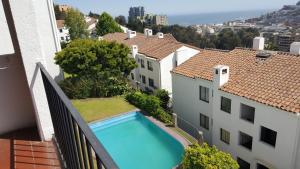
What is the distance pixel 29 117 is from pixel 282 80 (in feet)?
41.9

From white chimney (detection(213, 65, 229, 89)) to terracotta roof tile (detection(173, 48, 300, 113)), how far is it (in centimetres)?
29

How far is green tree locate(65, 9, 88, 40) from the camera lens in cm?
4722

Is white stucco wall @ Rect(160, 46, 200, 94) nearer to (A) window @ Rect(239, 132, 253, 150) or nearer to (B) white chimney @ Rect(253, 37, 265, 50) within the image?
(B) white chimney @ Rect(253, 37, 265, 50)

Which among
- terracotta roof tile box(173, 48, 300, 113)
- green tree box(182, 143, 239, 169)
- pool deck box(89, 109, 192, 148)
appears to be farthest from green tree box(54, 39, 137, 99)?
green tree box(182, 143, 239, 169)

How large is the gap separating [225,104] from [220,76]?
1.72 metres

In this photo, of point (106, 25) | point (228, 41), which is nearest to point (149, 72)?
point (106, 25)

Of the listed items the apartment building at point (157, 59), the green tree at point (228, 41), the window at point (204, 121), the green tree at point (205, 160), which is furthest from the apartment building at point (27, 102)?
the green tree at point (228, 41)

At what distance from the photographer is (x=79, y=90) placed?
2134 centimetres

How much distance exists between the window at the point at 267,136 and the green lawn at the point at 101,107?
9.79 meters

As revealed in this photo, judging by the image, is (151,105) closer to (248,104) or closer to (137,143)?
(137,143)

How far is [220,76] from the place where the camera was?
14648mm

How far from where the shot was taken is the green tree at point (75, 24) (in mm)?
47219

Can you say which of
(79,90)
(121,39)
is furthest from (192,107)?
(121,39)

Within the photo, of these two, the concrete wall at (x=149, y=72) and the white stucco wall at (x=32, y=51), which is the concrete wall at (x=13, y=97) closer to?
the white stucco wall at (x=32, y=51)
